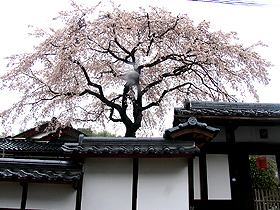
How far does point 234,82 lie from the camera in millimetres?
11953

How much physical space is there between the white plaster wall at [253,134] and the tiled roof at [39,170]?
4437 millimetres

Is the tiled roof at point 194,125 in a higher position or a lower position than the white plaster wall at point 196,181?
higher

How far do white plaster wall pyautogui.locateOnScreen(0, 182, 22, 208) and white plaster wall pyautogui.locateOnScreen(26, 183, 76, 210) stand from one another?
26 centimetres

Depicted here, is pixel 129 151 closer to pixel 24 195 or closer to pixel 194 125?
pixel 194 125

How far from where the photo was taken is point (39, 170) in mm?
5355

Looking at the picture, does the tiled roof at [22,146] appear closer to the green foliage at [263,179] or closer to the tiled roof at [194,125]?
the tiled roof at [194,125]

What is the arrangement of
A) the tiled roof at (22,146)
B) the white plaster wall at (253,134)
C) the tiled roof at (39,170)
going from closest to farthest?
the tiled roof at (39,170) < the white plaster wall at (253,134) < the tiled roof at (22,146)

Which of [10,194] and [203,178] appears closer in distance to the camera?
[10,194]

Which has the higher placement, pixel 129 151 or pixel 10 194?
pixel 129 151

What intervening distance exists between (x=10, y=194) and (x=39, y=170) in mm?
997

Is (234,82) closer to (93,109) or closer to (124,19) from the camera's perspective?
(124,19)

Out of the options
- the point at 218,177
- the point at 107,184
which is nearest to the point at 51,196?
the point at 107,184

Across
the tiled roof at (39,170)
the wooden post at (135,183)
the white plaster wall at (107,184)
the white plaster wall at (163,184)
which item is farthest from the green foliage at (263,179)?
the tiled roof at (39,170)

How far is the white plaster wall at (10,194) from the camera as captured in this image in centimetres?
550
